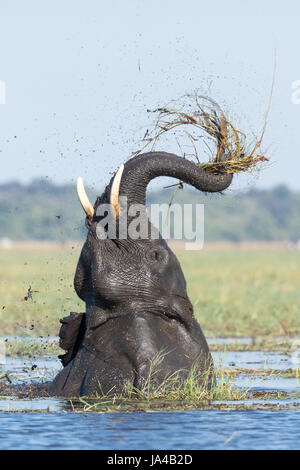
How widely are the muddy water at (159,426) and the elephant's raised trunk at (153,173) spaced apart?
1837 millimetres

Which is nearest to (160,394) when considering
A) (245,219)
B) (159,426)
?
(159,426)

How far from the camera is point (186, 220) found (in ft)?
29.5

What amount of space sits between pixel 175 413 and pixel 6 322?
373 inches

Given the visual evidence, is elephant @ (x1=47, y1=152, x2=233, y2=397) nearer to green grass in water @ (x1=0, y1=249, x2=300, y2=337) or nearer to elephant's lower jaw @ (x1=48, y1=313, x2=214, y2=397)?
elephant's lower jaw @ (x1=48, y1=313, x2=214, y2=397)

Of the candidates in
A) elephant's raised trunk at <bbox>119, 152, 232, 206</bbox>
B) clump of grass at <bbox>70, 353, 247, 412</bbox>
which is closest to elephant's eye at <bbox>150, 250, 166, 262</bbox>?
elephant's raised trunk at <bbox>119, 152, 232, 206</bbox>

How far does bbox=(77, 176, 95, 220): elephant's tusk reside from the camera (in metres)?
8.62

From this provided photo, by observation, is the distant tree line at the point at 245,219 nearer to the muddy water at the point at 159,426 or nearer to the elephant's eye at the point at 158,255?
the elephant's eye at the point at 158,255

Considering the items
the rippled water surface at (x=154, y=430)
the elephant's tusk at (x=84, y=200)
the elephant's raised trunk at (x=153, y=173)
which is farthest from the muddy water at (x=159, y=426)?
the elephant's raised trunk at (x=153, y=173)

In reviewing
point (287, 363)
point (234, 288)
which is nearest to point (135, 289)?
point (287, 363)

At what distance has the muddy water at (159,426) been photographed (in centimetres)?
734

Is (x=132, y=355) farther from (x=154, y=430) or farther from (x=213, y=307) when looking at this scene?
(x=213, y=307)

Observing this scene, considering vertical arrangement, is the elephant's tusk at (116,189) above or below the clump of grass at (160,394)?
above

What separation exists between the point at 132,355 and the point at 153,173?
1.52 m

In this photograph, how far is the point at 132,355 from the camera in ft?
28.9
